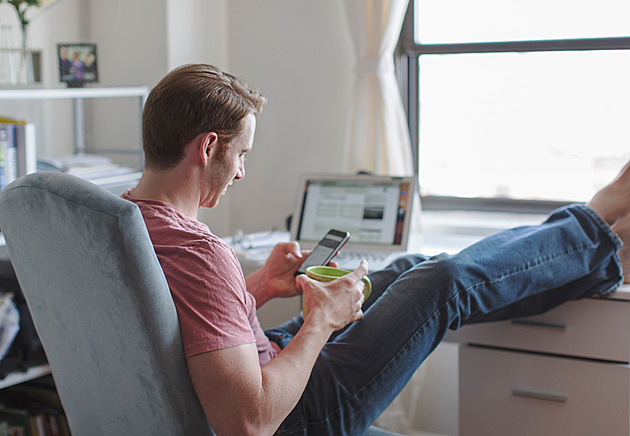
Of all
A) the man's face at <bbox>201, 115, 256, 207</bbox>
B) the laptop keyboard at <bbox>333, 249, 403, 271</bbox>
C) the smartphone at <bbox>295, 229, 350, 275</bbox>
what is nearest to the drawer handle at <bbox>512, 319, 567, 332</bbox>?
the laptop keyboard at <bbox>333, 249, 403, 271</bbox>

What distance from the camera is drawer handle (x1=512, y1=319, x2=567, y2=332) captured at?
1.74 m

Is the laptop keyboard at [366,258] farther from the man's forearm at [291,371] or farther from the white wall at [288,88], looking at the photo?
the man's forearm at [291,371]

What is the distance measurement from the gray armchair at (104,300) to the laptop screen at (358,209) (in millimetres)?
1023

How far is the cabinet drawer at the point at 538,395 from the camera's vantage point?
1688mm

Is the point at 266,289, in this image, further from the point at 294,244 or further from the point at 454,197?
the point at 454,197

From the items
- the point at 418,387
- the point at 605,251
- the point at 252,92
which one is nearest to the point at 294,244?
the point at 252,92

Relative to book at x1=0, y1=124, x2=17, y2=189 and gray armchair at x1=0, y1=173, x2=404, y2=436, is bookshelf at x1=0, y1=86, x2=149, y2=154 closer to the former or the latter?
book at x1=0, y1=124, x2=17, y2=189

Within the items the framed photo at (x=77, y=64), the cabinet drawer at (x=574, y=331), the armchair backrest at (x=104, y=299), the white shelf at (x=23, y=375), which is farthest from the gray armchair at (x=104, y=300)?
the framed photo at (x=77, y=64)

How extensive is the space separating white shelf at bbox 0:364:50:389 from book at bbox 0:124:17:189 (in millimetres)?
471

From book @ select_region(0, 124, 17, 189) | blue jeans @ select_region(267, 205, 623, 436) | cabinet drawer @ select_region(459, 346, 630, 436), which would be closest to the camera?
blue jeans @ select_region(267, 205, 623, 436)

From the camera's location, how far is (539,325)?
69.1 inches

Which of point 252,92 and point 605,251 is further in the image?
point 605,251

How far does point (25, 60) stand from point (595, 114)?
1.78 metres

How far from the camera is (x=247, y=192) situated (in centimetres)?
265
